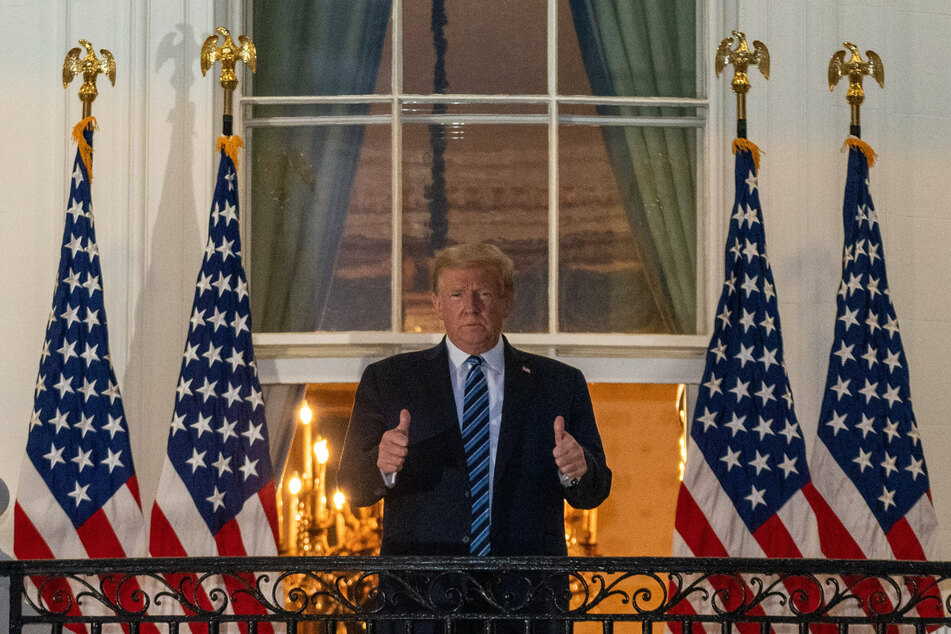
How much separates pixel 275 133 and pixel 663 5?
1.67 meters

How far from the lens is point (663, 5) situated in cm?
499

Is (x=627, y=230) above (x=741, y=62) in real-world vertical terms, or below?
below

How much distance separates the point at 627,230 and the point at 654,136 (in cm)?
40

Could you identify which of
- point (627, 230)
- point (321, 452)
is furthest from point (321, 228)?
point (321, 452)

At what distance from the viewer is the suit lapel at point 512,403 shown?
145 inches

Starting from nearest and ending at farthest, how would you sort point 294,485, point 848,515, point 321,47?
point 848,515 → point 321,47 → point 294,485

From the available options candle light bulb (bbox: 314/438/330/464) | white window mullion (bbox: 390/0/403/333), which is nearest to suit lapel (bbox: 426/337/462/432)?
white window mullion (bbox: 390/0/403/333)

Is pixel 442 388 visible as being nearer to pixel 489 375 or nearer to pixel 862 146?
pixel 489 375

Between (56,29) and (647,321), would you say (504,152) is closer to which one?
(647,321)

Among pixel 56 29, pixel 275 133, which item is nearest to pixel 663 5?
pixel 275 133

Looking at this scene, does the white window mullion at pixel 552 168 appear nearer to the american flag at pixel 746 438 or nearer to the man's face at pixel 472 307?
the american flag at pixel 746 438

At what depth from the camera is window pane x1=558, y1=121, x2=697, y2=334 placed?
4883mm

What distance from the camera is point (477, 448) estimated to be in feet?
12.1

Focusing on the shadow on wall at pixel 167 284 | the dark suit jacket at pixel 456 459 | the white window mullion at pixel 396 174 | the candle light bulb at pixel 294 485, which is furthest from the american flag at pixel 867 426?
the candle light bulb at pixel 294 485
